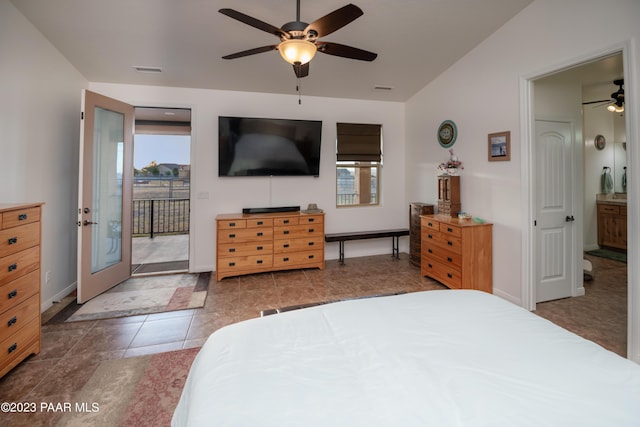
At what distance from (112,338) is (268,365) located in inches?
92.7

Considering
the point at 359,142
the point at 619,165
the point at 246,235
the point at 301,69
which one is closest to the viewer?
the point at 301,69

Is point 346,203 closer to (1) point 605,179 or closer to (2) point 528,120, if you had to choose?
(2) point 528,120

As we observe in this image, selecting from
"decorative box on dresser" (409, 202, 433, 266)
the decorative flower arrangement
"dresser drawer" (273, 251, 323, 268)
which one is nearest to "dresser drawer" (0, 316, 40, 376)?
"dresser drawer" (273, 251, 323, 268)

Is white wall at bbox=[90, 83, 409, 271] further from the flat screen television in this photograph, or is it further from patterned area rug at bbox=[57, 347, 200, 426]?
patterned area rug at bbox=[57, 347, 200, 426]

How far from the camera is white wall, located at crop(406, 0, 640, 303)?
240 cm

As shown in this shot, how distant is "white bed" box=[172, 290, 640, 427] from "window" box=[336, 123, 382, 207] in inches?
155

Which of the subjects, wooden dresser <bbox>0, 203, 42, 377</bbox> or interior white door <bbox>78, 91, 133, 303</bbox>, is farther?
interior white door <bbox>78, 91, 133, 303</bbox>

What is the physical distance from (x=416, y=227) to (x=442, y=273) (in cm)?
113

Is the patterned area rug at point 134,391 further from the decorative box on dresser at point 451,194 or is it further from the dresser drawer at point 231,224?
the decorative box on dresser at point 451,194

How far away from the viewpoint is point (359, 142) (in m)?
5.14

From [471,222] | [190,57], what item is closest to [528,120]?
[471,222]

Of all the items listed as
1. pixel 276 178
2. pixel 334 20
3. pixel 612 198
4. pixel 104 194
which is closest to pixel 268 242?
pixel 276 178

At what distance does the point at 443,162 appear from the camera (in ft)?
14.3

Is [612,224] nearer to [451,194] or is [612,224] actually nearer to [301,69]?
[451,194]
